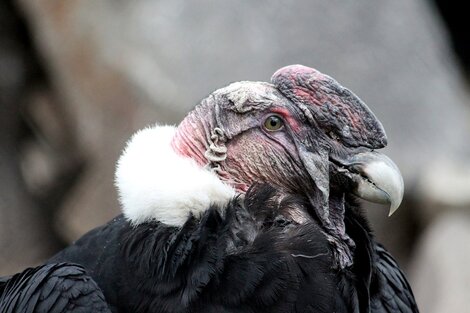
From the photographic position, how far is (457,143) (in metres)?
9.05

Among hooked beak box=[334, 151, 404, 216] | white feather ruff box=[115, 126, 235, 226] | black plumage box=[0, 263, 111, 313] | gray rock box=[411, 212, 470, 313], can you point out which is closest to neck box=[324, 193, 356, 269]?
hooked beak box=[334, 151, 404, 216]

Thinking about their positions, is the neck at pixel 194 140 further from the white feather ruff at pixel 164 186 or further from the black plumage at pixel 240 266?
the black plumage at pixel 240 266

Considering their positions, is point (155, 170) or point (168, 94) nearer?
point (155, 170)

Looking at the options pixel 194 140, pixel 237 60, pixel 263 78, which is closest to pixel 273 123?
pixel 194 140

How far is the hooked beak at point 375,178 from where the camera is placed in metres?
4.02

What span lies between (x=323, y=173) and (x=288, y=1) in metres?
5.71

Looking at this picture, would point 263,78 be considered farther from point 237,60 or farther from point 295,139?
point 295,139

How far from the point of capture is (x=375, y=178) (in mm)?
4051

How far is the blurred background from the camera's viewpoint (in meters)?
8.66

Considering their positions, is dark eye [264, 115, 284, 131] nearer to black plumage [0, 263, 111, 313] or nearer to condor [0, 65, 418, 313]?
condor [0, 65, 418, 313]

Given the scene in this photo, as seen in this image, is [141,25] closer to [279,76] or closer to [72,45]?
[72,45]

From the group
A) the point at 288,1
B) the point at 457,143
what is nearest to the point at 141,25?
the point at 288,1

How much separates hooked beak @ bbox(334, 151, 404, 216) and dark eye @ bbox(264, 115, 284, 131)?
34 centimetres

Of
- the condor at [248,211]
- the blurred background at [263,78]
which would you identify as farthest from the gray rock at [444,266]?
the condor at [248,211]
